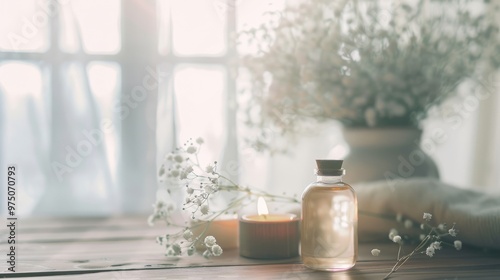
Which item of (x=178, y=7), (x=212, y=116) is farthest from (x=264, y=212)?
(x=178, y=7)

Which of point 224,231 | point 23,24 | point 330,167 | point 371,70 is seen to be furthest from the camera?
point 23,24

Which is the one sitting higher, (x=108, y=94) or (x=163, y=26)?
(x=163, y=26)

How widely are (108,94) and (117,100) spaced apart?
0.10 ft

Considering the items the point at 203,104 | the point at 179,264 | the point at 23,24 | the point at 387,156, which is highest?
the point at 23,24

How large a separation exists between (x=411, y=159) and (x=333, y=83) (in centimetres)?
23

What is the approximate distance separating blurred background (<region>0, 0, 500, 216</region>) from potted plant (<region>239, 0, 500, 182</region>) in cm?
38

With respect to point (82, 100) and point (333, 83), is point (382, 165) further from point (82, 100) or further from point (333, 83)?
point (82, 100)

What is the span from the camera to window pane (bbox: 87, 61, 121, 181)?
155cm

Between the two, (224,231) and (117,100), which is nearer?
(224,231)

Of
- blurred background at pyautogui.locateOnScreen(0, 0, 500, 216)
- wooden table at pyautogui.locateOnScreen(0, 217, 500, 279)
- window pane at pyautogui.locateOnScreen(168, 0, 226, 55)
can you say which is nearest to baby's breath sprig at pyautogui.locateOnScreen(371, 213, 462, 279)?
wooden table at pyautogui.locateOnScreen(0, 217, 500, 279)

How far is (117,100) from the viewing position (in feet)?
5.15

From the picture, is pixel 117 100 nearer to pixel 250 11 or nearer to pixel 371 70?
pixel 250 11

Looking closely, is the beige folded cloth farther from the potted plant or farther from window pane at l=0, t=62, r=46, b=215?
window pane at l=0, t=62, r=46, b=215

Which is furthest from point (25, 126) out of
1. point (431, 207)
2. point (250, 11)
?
point (431, 207)
